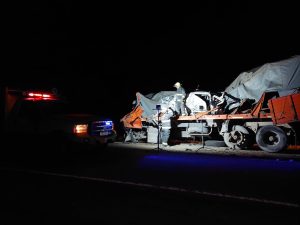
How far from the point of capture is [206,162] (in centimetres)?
1058

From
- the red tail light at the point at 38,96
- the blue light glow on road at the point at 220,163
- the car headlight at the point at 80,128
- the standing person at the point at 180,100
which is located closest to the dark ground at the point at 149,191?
the blue light glow on road at the point at 220,163

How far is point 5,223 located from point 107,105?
964 inches

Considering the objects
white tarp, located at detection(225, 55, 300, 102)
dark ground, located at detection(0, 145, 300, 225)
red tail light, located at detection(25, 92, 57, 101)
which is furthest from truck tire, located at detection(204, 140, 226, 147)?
red tail light, located at detection(25, 92, 57, 101)

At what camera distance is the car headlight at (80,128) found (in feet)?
36.9

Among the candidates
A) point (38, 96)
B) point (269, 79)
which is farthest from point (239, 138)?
point (38, 96)

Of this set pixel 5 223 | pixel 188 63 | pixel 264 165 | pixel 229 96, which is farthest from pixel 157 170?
pixel 188 63

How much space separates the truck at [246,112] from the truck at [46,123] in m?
3.36

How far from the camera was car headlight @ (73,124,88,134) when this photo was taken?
442 inches

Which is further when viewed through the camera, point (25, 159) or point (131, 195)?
point (25, 159)

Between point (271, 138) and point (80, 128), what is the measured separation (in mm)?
7634

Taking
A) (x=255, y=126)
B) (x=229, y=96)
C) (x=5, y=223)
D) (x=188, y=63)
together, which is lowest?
(x=5, y=223)

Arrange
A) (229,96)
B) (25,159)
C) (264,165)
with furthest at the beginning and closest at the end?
(229,96) < (25,159) < (264,165)

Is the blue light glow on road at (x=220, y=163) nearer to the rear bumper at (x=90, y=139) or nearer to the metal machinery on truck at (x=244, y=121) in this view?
the rear bumper at (x=90, y=139)

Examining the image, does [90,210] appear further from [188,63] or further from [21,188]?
[188,63]
